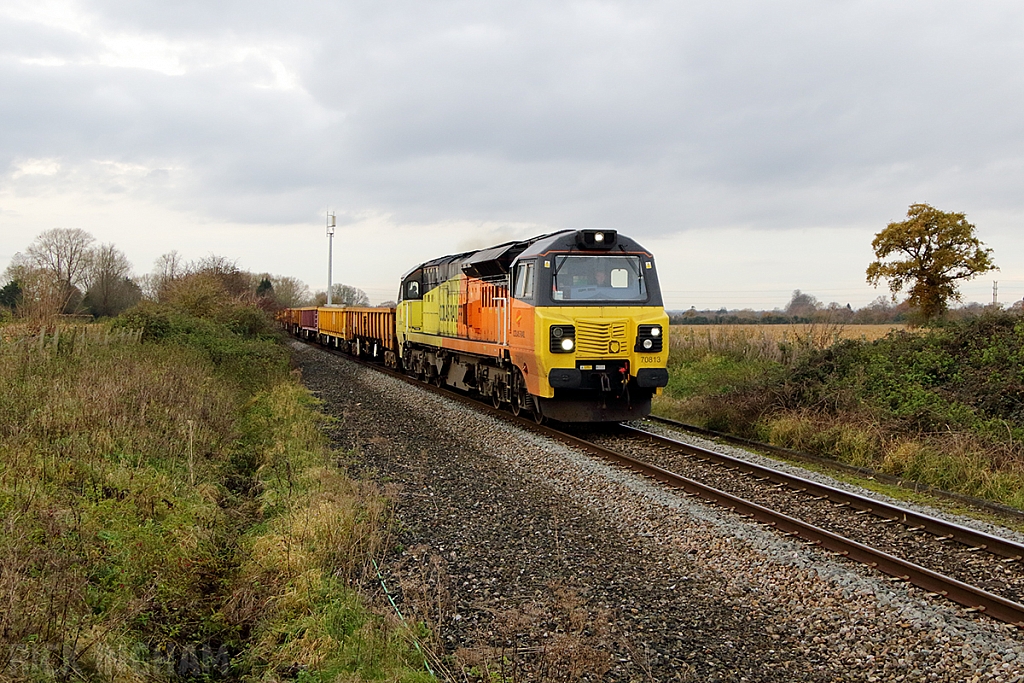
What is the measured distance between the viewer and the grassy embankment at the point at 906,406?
372 inches

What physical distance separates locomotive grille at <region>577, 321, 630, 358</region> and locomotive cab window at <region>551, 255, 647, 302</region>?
0.52 meters

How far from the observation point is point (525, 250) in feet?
44.2

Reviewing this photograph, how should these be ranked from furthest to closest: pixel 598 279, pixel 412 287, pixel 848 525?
pixel 412 287 < pixel 598 279 < pixel 848 525

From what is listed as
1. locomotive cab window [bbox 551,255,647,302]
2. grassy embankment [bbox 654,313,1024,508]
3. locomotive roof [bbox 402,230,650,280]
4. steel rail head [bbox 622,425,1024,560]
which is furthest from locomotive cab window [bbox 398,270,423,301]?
steel rail head [bbox 622,425,1024,560]

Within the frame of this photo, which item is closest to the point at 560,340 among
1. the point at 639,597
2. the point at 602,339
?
the point at 602,339

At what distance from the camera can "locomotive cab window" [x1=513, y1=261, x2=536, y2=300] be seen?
12.6m

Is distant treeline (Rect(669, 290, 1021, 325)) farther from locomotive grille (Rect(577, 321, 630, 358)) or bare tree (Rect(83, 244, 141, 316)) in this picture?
bare tree (Rect(83, 244, 141, 316))

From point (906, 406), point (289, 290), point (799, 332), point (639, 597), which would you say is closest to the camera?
point (639, 597)

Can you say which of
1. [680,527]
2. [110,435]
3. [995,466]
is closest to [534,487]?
[680,527]

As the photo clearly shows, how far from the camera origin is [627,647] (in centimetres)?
486

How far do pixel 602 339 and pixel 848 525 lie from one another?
5288mm

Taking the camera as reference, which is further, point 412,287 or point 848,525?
point 412,287

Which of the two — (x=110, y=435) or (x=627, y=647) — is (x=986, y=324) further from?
(x=110, y=435)

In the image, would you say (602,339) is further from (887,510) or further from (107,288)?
(107,288)
